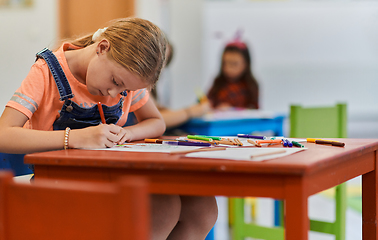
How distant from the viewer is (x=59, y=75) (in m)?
1.00

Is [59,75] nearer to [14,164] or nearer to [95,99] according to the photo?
[95,99]

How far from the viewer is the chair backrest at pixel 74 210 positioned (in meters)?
0.40

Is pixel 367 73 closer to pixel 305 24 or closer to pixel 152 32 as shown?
pixel 305 24

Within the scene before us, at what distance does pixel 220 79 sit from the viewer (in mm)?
3502

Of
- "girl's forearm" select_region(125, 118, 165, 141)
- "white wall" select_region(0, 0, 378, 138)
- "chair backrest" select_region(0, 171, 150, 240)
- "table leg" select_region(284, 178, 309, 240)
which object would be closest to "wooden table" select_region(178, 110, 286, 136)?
"girl's forearm" select_region(125, 118, 165, 141)

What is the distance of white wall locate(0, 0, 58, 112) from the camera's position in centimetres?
343

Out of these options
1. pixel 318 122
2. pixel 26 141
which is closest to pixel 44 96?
pixel 26 141

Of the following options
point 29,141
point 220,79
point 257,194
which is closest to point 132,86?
point 29,141

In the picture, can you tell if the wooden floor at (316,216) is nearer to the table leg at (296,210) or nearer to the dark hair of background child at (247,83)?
the dark hair of background child at (247,83)

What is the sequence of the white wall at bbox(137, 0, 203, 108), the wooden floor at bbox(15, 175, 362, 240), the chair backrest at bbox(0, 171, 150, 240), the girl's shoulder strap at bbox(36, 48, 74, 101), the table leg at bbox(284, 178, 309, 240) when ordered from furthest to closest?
the white wall at bbox(137, 0, 203, 108), the wooden floor at bbox(15, 175, 362, 240), the girl's shoulder strap at bbox(36, 48, 74, 101), the table leg at bbox(284, 178, 309, 240), the chair backrest at bbox(0, 171, 150, 240)

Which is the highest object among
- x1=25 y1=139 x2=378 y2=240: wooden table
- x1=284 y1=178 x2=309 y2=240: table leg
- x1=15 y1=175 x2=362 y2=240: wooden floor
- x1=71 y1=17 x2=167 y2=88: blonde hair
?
x1=71 y1=17 x2=167 y2=88: blonde hair

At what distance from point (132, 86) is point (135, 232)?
60cm

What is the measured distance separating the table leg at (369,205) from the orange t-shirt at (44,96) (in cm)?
66

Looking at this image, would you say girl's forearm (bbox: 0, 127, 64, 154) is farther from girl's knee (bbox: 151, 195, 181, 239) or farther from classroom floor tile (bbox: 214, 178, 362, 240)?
classroom floor tile (bbox: 214, 178, 362, 240)
